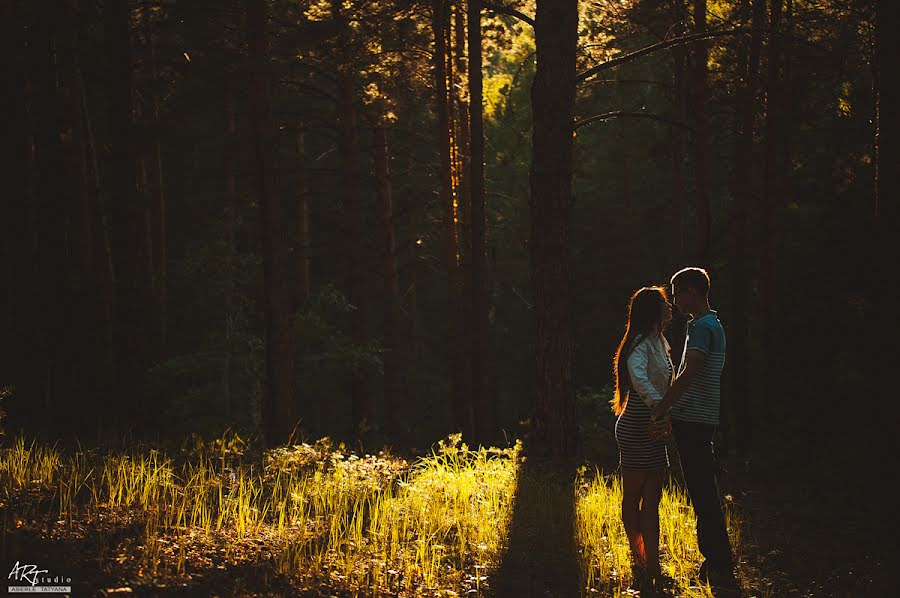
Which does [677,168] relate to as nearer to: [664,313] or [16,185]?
[16,185]

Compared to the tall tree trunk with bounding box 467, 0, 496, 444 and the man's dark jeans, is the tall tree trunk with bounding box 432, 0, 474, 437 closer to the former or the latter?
the tall tree trunk with bounding box 467, 0, 496, 444

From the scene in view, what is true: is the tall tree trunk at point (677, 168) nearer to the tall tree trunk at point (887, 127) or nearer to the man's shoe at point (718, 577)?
the tall tree trunk at point (887, 127)

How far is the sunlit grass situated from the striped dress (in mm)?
917

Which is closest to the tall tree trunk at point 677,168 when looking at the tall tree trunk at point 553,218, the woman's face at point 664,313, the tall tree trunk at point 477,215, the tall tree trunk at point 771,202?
the tall tree trunk at point 771,202

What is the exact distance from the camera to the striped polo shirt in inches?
237

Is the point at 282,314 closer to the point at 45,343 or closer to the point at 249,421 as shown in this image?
the point at 45,343

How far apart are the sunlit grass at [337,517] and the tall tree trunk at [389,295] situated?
1340cm

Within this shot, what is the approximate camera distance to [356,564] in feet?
19.3

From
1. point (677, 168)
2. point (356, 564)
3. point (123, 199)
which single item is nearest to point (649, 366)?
point (356, 564)

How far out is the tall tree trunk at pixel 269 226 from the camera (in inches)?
531

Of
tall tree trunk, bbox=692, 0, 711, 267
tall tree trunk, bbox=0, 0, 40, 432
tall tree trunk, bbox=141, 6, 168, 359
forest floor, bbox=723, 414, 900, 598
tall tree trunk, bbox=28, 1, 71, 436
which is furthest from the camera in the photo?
tall tree trunk, bbox=141, 6, 168, 359

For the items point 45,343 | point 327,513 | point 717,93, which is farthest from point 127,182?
point 717,93

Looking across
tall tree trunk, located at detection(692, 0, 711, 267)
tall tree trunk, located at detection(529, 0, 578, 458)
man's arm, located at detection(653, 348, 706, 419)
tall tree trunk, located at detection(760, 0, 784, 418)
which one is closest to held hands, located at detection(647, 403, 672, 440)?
Answer: man's arm, located at detection(653, 348, 706, 419)

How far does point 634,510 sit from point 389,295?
59.3 ft
